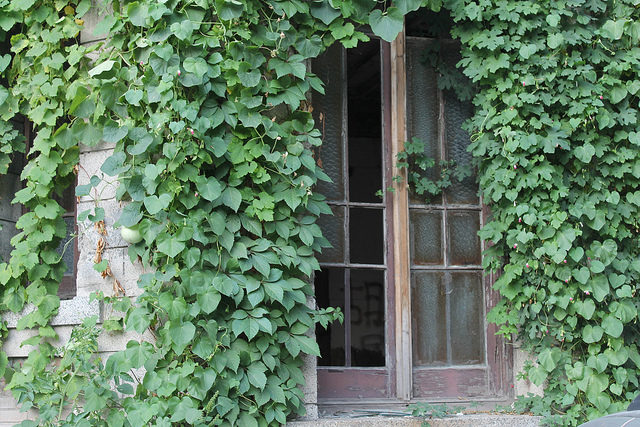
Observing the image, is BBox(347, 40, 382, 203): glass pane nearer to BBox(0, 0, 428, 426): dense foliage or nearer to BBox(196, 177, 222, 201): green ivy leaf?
BBox(0, 0, 428, 426): dense foliage

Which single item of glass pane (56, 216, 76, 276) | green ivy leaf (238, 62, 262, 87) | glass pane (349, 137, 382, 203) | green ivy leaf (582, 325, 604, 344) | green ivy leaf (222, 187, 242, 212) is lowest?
green ivy leaf (582, 325, 604, 344)

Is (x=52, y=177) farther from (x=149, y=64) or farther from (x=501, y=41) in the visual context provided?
(x=501, y=41)

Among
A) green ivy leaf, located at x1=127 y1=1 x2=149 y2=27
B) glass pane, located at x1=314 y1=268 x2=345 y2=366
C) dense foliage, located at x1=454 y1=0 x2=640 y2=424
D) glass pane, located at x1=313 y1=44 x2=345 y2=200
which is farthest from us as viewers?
glass pane, located at x1=313 y1=44 x2=345 y2=200

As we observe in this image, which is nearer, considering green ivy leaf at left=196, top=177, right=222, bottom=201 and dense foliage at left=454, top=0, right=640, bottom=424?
green ivy leaf at left=196, top=177, right=222, bottom=201

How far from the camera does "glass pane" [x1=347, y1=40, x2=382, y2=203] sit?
4.59 meters

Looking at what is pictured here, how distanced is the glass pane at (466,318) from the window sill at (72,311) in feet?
6.46

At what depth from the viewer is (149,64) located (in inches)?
152

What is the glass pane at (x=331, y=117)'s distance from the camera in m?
4.50

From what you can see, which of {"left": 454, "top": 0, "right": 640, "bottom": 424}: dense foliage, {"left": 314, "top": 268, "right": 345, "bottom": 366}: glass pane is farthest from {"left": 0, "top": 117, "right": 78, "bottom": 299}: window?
{"left": 454, "top": 0, "right": 640, "bottom": 424}: dense foliage

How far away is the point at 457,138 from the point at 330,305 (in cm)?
127

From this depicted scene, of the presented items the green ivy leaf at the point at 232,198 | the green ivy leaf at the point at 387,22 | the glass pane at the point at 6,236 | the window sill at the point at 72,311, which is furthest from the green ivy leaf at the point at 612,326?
the glass pane at the point at 6,236

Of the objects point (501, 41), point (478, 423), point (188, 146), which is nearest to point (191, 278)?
point (188, 146)

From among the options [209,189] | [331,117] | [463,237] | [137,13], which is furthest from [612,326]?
[137,13]

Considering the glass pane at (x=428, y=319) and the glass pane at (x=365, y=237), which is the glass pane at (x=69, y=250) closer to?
the glass pane at (x=365, y=237)
